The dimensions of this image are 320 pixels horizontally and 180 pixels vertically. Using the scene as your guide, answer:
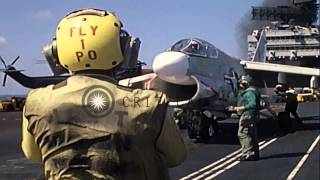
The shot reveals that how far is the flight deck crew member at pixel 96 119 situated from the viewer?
2.08 metres

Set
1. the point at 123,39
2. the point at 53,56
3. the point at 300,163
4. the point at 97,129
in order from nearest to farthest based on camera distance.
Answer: the point at 97,129 < the point at 123,39 < the point at 53,56 < the point at 300,163

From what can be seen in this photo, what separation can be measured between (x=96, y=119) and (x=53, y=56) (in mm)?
393

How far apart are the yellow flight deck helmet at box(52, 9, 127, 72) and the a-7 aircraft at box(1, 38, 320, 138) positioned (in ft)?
38.0

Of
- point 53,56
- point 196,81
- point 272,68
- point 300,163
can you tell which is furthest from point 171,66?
point 53,56

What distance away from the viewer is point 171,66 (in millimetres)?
13969

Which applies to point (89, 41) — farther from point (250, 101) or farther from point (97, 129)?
point (250, 101)

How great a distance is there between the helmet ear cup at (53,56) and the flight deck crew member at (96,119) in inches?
3.7

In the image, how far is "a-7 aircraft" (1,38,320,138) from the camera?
14281mm

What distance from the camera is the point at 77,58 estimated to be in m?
2.14

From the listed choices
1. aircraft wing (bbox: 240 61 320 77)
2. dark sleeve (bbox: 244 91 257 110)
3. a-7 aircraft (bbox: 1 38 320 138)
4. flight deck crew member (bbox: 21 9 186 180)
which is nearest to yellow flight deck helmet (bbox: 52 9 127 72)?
flight deck crew member (bbox: 21 9 186 180)

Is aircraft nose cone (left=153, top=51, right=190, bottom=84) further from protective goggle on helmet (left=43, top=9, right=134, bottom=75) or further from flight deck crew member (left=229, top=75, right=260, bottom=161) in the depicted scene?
protective goggle on helmet (left=43, top=9, right=134, bottom=75)

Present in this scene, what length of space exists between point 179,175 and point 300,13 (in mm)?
121042

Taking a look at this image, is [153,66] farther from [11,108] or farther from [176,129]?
[11,108]

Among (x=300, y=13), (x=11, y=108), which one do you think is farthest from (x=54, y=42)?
(x=300, y=13)
